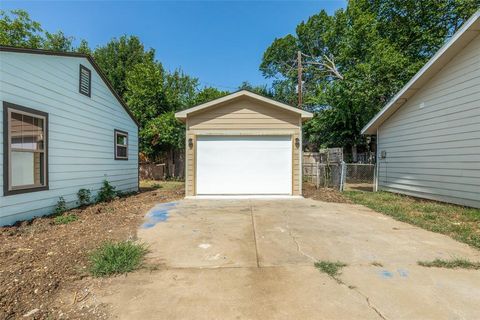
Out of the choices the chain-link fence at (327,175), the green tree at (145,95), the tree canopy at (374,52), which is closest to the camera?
the chain-link fence at (327,175)

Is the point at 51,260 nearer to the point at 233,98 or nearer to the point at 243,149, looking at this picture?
the point at 243,149

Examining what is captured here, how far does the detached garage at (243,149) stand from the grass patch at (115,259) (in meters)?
4.72

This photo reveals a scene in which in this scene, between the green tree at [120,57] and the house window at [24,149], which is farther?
the green tree at [120,57]

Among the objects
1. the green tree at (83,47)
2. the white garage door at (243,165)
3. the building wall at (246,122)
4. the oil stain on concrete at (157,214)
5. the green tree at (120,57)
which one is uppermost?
the green tree at (83,47)

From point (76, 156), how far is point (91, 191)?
118 centimetres

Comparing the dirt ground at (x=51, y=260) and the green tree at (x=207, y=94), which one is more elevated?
the green tree at (x=207, y=94)

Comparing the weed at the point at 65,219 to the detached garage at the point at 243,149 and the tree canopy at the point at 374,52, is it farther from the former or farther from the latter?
the tree canopy at the point at 374,52

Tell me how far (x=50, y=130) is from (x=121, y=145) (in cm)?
343

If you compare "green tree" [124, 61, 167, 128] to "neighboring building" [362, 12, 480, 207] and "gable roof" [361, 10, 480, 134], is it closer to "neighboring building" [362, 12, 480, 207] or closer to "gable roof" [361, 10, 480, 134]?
"gable roof" [361, 10, 480, 134]

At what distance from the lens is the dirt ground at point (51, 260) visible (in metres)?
2.16

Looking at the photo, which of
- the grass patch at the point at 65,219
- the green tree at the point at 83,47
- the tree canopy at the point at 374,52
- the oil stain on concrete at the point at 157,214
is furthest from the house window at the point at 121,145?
the green tree at the point at 83,47

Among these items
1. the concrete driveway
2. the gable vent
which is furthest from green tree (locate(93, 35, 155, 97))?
the concrete driveway

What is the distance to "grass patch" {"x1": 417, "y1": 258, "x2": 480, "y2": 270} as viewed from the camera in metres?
3.02

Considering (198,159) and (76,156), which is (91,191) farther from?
(198,159)
